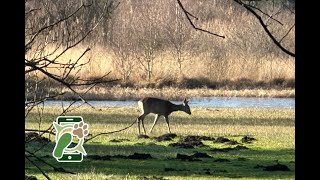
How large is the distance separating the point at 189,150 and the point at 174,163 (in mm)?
1701

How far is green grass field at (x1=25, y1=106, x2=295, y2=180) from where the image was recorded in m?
9.38

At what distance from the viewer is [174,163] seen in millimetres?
10445

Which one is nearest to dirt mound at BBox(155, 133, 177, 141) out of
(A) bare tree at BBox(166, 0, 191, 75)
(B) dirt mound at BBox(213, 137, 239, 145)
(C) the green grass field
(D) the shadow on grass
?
(C) the green grass field

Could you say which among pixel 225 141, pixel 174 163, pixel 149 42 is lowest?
pixel 174 163

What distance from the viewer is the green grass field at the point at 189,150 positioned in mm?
9375

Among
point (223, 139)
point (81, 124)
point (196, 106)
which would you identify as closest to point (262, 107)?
point (196, 106)

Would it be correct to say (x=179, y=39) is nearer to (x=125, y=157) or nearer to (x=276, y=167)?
(x=125, y=157)

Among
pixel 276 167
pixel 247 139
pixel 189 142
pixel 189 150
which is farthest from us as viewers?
pixel 247 139

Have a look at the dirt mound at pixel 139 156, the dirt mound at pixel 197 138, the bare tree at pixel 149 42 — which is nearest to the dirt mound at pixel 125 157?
the dirt mound at pixel 139 156

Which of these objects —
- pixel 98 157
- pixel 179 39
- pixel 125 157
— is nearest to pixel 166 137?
pixel 125 157

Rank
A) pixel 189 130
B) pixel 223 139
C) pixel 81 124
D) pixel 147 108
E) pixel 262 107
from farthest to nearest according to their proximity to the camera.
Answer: pixel 262 107
pixel 147 108
pixel 189 130
pixel 223 139
pixel 81 124

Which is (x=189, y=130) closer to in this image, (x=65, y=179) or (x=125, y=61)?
(x=65, y=179)
